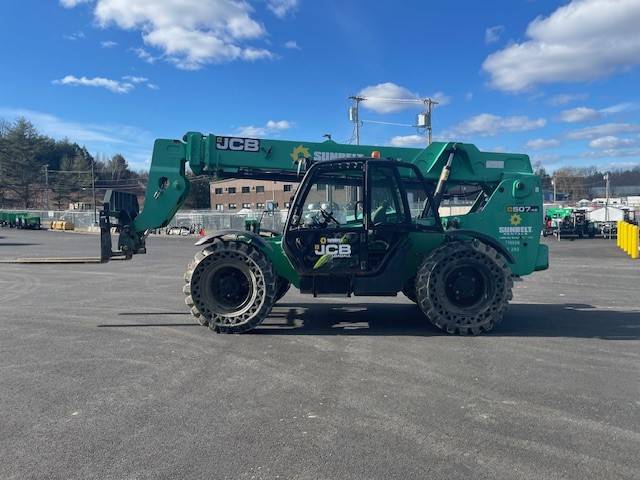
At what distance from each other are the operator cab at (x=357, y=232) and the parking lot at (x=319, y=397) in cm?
77

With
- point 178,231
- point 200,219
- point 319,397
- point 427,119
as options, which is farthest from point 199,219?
point 319,397

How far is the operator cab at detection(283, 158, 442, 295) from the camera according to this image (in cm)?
721

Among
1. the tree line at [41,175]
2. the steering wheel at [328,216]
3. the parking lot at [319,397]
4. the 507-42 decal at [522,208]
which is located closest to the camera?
the parking lot at [319,397]

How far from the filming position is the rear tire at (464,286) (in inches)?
275

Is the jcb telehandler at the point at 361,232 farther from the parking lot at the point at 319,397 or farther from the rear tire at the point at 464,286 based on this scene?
the parking lot at the point at 319,397

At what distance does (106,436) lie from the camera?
12.8 ft

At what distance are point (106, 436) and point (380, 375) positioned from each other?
109 inches

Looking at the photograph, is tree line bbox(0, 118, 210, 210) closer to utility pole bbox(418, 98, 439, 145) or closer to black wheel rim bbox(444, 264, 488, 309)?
utility pole bbox(418, 98, 439, 145)

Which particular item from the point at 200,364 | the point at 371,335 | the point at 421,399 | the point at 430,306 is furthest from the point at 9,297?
the point at 421,399

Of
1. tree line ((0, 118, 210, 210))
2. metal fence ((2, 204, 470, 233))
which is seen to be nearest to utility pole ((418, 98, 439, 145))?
metal fence ((2, 204, 470, 233))

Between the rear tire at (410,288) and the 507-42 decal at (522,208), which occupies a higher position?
the 507-42 decal at (522,208)

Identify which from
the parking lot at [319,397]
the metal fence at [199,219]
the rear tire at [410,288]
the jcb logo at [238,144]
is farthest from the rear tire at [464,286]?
the metal fence at [199,219]

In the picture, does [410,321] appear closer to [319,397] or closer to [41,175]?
[319,397]

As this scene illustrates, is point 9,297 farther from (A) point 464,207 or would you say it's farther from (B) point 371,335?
(A) point 464,207
